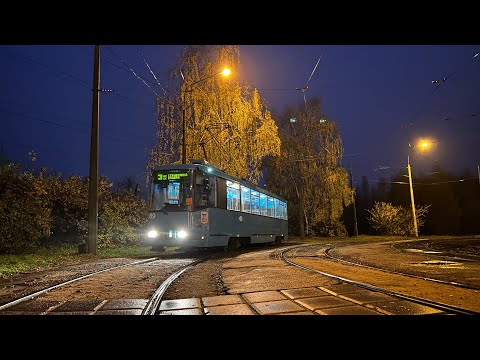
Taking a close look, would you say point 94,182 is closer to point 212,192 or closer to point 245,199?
point 212,192

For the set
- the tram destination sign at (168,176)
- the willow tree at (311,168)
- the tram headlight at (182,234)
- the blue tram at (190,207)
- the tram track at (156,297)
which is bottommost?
the tram track at (156,297)

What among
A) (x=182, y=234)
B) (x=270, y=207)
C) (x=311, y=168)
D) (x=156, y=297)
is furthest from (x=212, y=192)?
(x=311, y=168)

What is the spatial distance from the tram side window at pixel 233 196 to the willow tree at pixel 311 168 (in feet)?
70.9

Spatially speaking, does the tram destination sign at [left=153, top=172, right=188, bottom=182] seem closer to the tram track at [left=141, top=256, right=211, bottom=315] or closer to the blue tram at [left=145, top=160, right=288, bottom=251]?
the blue tram at [left=145, top=160, right=288, bottom=251]

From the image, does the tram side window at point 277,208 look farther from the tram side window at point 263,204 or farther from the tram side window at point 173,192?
the tram side window at point 173,192

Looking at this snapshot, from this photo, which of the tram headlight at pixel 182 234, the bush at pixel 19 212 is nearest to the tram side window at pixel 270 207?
the tram headlight at pixel 182 234

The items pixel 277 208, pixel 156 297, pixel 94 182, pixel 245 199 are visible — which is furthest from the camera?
pixel 277 208

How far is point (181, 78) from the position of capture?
28.3m

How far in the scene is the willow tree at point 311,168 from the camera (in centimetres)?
4147

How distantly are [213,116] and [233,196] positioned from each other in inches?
376

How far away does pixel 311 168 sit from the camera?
4222cm
